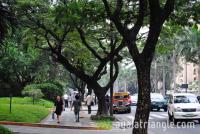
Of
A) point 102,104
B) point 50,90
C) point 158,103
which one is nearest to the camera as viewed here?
point 102,104

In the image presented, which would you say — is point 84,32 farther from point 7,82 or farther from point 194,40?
point 194,40

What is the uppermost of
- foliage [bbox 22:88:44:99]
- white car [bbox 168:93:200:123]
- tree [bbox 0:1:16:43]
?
tree [bbox 0:1:16:43]

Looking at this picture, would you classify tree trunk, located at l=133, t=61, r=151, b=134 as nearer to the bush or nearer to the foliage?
the foliage

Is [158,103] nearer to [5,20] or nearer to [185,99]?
[185,99]

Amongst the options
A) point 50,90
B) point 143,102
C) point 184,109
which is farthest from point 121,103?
point 143,102

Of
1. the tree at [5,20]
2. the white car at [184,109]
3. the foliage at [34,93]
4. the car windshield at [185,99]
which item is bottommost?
the white car at [184,109]

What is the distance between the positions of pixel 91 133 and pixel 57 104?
5938 mm

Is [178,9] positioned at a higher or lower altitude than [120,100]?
higher

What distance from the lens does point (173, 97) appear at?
2975 centimetres

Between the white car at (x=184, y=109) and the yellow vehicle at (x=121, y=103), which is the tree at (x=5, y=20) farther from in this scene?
the yellow vehicle at (x=121, y=103)

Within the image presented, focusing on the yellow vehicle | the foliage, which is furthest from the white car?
the foliage

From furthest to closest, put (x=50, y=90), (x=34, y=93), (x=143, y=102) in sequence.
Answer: (x=50, y=90) < (x=34, y=93) < (x=143, y=102)

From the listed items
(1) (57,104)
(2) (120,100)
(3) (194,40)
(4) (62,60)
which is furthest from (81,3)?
(3) (194,40)

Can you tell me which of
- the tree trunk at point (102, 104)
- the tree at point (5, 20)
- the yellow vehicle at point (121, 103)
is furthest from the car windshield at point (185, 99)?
the tree at point (5, 20)
